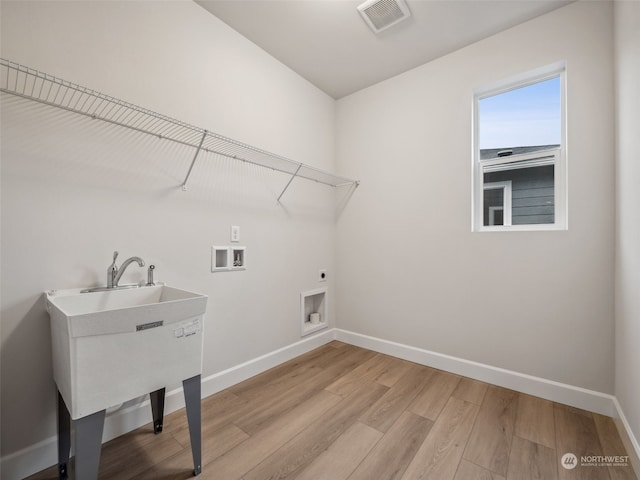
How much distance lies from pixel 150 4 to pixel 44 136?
98cm

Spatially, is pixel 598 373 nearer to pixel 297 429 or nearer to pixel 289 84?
pixel 297 429

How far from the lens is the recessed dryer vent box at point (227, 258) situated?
6.11ft

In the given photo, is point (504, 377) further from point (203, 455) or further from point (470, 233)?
point (203, 455)

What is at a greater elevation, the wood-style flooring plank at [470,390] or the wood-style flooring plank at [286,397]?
the wood-style flooring plank at [470,390]

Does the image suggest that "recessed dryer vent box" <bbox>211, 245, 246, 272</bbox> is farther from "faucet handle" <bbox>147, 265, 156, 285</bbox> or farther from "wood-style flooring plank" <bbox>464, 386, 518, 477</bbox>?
"wood-style flooring plank" <bbox>464, 386, 518, 477</bbox>

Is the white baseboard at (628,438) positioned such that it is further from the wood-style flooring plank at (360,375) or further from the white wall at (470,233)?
the wood-style flooring plank at (360,375)

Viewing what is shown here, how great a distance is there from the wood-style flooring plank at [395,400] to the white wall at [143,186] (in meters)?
0.93

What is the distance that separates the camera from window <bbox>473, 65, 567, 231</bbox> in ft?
6.14

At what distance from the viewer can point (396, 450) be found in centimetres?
136

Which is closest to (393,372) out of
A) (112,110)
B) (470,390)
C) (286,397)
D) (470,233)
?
(470,390)

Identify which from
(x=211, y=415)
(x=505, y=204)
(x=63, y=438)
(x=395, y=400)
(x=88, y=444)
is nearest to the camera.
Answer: (x=88, y=444)

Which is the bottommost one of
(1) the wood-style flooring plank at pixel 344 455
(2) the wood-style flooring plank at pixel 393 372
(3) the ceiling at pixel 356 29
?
(1) the wood-style flooring plank at pixel 344 455

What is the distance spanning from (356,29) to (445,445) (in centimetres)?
264
